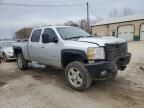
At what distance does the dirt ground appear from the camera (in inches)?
184

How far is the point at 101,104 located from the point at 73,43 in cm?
203

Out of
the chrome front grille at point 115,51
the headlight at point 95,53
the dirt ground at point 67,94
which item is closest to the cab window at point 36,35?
the dirt ground at point 67,94

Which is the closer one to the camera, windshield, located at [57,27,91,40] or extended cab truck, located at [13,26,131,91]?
extended cab truck, located at [13,26,131,91]

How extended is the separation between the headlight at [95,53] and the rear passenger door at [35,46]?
9.16ft

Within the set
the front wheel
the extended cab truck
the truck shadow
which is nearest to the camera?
the extended cab truck

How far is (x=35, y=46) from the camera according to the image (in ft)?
24.6

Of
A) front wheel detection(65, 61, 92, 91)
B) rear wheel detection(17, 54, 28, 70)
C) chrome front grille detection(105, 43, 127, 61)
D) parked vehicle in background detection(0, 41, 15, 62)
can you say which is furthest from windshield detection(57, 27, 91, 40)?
parked vehicle in background detection(0, 41, 15, 62)

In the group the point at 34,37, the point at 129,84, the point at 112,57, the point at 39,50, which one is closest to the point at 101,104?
the point at 112,57

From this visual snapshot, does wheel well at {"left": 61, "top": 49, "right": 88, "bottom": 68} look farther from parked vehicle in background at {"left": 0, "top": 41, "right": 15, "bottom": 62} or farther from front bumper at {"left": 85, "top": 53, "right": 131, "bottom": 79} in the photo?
parked vehicle in background at {"left": 0, "top": 41, "right": 15, "bottom": 62}

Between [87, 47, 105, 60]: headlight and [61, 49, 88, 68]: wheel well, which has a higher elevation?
[87, 47, 105, 60]: headlight

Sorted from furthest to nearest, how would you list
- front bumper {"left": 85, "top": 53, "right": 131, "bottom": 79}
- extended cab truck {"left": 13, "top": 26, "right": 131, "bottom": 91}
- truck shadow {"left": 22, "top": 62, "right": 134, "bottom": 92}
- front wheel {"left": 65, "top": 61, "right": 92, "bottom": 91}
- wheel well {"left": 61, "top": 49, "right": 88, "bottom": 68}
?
truck shadow {"left": 22, "top": 62, "right": 134, "bottom": 92} < wheel well {"left": 61, "top": 49, "right": 88, "bottom": 68} < front wheel {"left": 65, "top": 61, "right": 92, "bottom": 91} < extended cab truck {"left": 13, "top": 26, "right": 131, "bottom": 91} < front bumper {"left": 85, "top": 53, "right": 131, "bottom": 79}

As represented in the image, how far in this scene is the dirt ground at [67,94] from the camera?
4670 millimetres

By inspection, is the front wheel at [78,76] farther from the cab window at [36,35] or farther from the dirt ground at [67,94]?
the cab window at [36,35]

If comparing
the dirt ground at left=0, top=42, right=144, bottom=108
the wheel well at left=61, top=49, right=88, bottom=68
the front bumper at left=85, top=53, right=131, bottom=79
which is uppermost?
the wheel well at left=61, top=49, right=88, bottom=68
